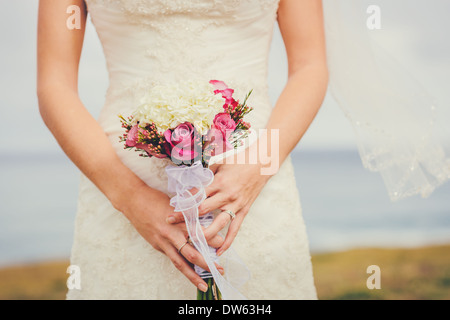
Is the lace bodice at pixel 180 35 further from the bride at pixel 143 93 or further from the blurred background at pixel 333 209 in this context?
the blurred background at pixel 333 209

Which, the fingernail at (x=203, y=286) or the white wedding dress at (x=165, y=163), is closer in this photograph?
the fingernail at (x=203, y=286)

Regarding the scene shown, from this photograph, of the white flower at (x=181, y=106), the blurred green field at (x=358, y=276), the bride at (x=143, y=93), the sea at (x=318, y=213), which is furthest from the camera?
the sea at (x=318, y=213)

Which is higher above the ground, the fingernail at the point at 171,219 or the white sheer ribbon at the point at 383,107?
the white sheer ribbon at the point at 383,107

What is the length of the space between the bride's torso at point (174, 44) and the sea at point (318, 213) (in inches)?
206

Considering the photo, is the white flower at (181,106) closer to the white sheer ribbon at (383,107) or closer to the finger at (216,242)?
the finger at (216,242)

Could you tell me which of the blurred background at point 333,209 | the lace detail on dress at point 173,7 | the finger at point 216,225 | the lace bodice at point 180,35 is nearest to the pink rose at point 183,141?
the finger at point 216,225

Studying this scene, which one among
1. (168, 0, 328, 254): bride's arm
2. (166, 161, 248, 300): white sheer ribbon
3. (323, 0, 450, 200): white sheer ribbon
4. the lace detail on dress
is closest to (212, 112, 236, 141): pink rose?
(166, 161, 248, 300): white sheer ribbon


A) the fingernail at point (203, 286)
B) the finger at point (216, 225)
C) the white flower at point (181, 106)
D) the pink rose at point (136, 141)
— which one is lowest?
the fingernail at point (203, 286)

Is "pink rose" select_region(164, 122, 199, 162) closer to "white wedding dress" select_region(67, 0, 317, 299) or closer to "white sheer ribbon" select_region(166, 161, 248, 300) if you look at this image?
"white sheer ribbon" select_region(166, 161, 248, 300)

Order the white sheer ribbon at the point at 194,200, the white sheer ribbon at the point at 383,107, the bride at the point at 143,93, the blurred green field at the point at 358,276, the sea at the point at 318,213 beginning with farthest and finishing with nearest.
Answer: the sea at the point at 318,213
the blurred green field at the point at 358,276
the white sheer ribbon at the point at 383,107
the bride at the point at 143,93
the white sheer ribbon at the point at 194,200

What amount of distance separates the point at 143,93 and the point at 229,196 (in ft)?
1.53

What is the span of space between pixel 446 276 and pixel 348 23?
15.2ft

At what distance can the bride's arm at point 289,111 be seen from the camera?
51.0 inches

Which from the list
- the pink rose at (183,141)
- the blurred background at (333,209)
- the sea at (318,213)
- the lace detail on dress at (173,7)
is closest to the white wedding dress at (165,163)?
the lace detail on dress at (173,7)
